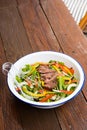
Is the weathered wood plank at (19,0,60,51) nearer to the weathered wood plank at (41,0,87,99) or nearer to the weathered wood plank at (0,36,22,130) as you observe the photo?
the weathered wood plank at (41,0,87,99)

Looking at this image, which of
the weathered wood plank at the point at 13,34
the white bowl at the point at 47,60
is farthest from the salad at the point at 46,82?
the weathered wood plank at the point at 13,34

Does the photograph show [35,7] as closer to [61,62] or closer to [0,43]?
[0,43]

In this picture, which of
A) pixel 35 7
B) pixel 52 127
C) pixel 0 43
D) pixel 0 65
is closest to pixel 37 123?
pixel 52 127

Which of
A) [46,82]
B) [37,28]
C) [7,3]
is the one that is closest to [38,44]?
[37,28]

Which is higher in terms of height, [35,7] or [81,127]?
[35,7]

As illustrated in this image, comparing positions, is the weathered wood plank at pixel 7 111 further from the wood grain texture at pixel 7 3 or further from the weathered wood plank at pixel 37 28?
the wood grain texture at pixel 7 3

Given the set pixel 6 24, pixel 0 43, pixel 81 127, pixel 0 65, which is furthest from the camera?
pixel 6 24

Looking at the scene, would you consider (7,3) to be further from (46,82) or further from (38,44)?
(46,82)
